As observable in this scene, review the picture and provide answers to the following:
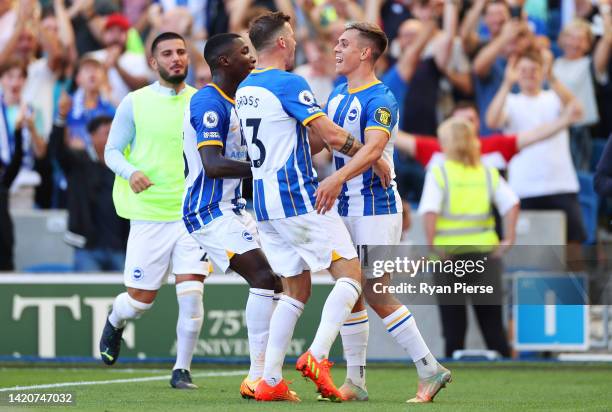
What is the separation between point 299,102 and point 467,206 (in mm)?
4516

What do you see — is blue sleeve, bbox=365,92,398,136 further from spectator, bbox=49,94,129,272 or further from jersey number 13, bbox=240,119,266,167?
spectator, bbox=49,94,129,272

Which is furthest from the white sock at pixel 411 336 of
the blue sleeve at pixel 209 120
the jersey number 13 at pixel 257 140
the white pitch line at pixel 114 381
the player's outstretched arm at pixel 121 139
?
the white pitch line at pixel 114 381

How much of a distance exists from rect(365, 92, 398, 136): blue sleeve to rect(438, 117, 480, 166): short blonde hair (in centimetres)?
390

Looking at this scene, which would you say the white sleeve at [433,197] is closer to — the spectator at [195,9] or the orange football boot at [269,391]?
the spectator at [195,9]

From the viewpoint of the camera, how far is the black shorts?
494 inches

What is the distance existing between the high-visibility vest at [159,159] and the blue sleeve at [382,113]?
197cm

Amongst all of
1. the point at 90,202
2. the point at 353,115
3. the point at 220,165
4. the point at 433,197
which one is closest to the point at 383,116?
the point at 353,115

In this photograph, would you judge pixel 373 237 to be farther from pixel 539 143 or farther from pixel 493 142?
pixel 539 143

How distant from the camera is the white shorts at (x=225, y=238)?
7680 millimetres

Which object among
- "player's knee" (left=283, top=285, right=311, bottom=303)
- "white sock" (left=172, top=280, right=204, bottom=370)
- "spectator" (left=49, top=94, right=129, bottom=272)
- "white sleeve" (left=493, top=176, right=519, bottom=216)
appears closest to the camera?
"player's knee" (left=283, top=285, right=311, bottom=303)

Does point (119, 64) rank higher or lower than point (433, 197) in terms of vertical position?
higher

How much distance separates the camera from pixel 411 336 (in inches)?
293

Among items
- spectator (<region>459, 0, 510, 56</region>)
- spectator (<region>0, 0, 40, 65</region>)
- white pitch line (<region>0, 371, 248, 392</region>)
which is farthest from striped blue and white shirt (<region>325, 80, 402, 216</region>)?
spectator (<region>0, 0, 40, 65</region>)

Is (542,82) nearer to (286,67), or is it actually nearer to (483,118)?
(483,118)
